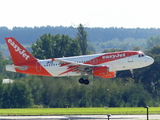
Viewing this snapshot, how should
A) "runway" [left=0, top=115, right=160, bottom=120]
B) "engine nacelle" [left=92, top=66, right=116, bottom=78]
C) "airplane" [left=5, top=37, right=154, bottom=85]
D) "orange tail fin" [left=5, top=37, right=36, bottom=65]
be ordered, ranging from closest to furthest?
1. "runway" [left=0, top=115, right=160, bottom=120]
2. "engine nacelle" [left=92, top=66, right=116, bottom=78]
3. "airplane" [left=5, top=37, right=154, bottom=85]
4. "orange tail fin" [left=5, top=37, right=36, bottom=65]

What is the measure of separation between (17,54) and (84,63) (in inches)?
397

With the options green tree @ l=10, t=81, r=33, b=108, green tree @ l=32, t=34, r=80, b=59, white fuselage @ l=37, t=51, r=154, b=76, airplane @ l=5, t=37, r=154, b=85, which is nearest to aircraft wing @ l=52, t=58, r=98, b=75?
airplane @ l=5, t=37, r=154, b=85

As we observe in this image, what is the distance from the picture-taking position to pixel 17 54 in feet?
247

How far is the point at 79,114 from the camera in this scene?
67125mm

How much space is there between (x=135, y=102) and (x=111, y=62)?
71.9 ft

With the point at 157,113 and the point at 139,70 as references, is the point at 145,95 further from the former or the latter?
the point at 157,113

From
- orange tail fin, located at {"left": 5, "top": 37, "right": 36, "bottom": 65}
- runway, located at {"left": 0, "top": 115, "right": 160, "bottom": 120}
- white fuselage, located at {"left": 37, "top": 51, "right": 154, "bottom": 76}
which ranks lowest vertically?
runway, located at {"left": 0, "top": 115, "right": 160, "bottom": 120}

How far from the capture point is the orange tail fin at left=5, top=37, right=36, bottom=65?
247ft

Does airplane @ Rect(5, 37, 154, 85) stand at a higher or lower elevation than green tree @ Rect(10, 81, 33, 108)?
higher

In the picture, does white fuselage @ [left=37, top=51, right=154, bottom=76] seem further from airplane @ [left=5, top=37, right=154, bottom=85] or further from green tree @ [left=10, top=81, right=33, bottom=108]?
green tree @ [left=10, top=81, right=33, bottom=108]

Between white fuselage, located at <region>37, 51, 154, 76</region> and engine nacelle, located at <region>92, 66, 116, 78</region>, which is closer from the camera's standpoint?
engine nacelle, located at <region>92, 66, 116, 78</region>

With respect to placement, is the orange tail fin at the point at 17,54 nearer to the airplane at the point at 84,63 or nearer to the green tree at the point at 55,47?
the airplane at the point at 84,63

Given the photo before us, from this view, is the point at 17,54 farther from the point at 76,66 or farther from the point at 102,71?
the point at 102,71

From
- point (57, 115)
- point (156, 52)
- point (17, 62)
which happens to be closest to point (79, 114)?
point (57, 115)
